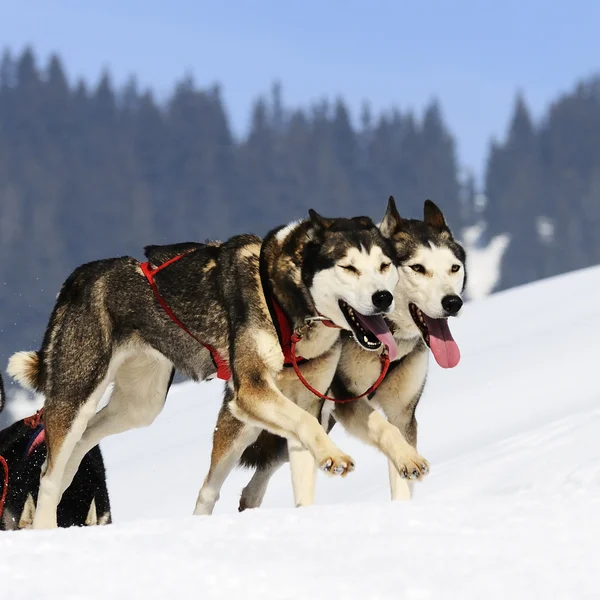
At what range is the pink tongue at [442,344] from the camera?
4.59 meters

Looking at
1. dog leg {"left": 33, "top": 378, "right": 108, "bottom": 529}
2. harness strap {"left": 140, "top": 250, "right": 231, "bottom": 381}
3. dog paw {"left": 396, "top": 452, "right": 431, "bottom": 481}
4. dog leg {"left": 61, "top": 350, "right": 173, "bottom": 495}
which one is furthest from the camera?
dog leg {"left": 61, "top": 350, "right": 173, "bottom": 495}

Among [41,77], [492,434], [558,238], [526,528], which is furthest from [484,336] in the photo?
[41,77]

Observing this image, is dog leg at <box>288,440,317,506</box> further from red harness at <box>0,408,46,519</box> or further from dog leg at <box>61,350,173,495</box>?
red harness at <box>0,408,46,519</box>

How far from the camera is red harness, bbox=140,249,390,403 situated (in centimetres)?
450

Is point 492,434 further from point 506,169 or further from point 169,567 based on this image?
point 506,169

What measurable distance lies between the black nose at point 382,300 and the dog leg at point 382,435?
501 millimetres

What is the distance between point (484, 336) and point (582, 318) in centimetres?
110

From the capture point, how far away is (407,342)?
4859 millimetres

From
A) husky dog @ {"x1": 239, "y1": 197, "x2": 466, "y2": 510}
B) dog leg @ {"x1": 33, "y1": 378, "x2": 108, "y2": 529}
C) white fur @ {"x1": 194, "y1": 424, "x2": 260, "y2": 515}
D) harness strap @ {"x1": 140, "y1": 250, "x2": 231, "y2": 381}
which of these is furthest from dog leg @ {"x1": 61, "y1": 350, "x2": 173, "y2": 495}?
husky dog @ {"x1": 239, "y1": 197, "x2": 466, "y2": 510}

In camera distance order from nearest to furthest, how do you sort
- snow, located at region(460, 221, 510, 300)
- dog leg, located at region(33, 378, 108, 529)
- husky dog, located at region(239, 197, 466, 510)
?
husky dog, located at region(239, 197, 466, 510) < dog leg, located at region(33, 378, 108, 529) < snow, located at region(460, 221, 510, 300)

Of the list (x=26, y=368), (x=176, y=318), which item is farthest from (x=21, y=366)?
(x=176, y=318)

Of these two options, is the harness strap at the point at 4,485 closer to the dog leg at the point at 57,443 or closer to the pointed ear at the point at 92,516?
the dog leg at the point at 57,443

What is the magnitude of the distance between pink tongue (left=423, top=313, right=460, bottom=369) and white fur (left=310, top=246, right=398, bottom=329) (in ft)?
0.99

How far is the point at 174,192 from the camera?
120938 mm
